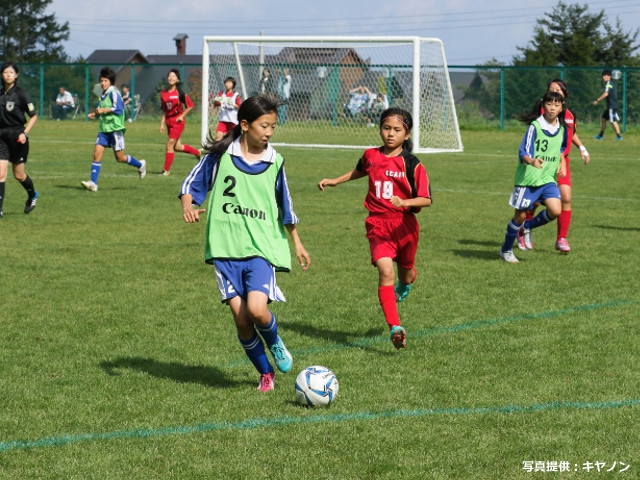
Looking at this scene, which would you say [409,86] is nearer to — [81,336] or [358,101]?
[358,101]

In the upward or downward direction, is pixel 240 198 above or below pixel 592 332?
above

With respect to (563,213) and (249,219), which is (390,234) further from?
(563,213)

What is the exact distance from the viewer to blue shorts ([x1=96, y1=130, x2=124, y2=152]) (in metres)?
17.3

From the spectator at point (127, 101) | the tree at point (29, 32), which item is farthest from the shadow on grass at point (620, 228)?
the tree at point (29, 32)

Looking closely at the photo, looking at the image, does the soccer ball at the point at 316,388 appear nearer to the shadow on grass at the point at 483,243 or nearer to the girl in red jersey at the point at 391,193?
the girl in red jersey at the point at 391,193

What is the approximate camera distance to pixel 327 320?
789 centimetres

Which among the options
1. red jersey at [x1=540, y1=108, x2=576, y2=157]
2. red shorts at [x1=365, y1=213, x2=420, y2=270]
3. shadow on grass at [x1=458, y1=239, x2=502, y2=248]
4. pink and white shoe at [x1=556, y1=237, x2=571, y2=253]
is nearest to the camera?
red shorts at [x1=365, y1=213, x2=420, y2=270]

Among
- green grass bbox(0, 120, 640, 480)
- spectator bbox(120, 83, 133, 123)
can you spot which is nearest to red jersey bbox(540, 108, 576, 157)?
green grass bbox(0, 120, 640, 480)

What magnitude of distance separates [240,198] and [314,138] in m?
25.2

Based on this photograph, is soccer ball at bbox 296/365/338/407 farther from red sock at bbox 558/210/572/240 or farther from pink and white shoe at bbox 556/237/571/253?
red sock at bbox 558/210/572/240

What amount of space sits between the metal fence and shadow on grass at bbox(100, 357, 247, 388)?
955 inches

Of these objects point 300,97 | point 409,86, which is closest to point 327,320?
point 409,86

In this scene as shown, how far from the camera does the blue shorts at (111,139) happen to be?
56.7 ft

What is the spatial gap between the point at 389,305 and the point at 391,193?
33.9 inches
